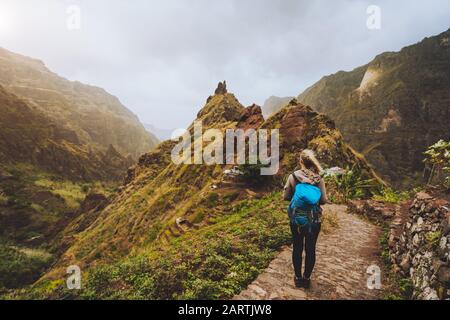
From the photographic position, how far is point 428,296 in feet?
13.8

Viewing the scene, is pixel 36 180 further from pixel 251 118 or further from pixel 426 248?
pixel 426 248

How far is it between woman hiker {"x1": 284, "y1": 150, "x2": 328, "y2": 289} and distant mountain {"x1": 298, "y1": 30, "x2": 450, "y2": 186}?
280ft

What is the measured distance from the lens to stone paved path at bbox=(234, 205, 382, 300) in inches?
204

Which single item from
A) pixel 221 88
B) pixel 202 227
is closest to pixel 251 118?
pixel 202 227

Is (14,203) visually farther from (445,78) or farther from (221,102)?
(445,78)

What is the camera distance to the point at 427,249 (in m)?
4.81

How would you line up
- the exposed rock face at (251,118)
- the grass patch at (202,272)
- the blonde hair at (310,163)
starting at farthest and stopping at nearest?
the exposed rock face at (251,118) → the grass patch at (202,272) → the blonde hair at (310,163)

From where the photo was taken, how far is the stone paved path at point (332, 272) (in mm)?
5184

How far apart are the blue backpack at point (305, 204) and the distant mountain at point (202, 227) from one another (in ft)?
6.02

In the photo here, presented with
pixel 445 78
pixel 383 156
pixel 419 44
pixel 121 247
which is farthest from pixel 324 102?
pixel 121 247

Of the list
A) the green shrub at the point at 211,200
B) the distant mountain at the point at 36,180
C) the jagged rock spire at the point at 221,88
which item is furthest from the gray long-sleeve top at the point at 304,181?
the jagged rock spire at the point at 221,88

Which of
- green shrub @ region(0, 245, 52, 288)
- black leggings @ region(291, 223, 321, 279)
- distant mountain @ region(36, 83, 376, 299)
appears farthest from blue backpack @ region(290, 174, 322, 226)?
green shrub @ region(0, 245, 52, 288)

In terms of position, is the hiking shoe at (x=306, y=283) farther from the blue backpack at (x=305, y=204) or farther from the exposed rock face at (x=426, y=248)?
the exposed rock face at (x=426, y=248)

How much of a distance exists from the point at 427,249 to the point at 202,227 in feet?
30.8
